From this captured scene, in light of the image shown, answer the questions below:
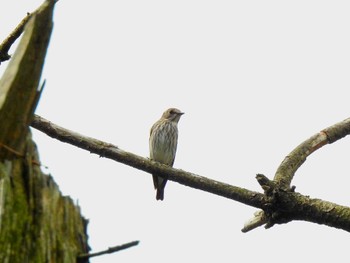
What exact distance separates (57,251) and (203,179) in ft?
14.0

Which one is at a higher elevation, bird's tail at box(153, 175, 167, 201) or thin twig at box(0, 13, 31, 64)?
bird's tail at box(153, 175, 167, 201)

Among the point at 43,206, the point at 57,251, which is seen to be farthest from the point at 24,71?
the point at 57,251

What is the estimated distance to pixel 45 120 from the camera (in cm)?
704

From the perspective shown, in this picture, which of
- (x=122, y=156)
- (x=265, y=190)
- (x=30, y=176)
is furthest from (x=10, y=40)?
(x=30, y=176)

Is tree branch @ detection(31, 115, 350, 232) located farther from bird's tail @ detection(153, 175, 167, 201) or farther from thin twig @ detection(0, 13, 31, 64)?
bird's tail @ detection(153, 175, 167, 201)

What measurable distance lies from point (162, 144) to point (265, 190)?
11108mm

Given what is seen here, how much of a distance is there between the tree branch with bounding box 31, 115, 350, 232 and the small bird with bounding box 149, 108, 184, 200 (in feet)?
34.0

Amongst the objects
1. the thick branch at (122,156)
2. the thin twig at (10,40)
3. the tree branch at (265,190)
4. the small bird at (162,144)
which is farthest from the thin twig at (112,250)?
the small bird at (162,144)

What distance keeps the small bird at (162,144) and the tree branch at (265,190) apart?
34.0ft

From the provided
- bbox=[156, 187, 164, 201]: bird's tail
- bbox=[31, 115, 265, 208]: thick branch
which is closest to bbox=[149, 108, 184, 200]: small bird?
bbox=[156, 187, 164, 201]: bird's tail

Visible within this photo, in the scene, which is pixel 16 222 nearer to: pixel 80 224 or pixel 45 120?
pixel 80 224

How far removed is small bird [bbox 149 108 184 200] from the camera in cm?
1772

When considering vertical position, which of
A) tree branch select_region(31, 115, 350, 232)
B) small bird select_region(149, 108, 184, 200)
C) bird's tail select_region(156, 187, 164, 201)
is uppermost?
small bird select_region(149, 108, 184, 200)

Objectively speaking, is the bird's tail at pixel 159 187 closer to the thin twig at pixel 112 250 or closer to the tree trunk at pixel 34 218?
the tree trunk at pixel 34 218
